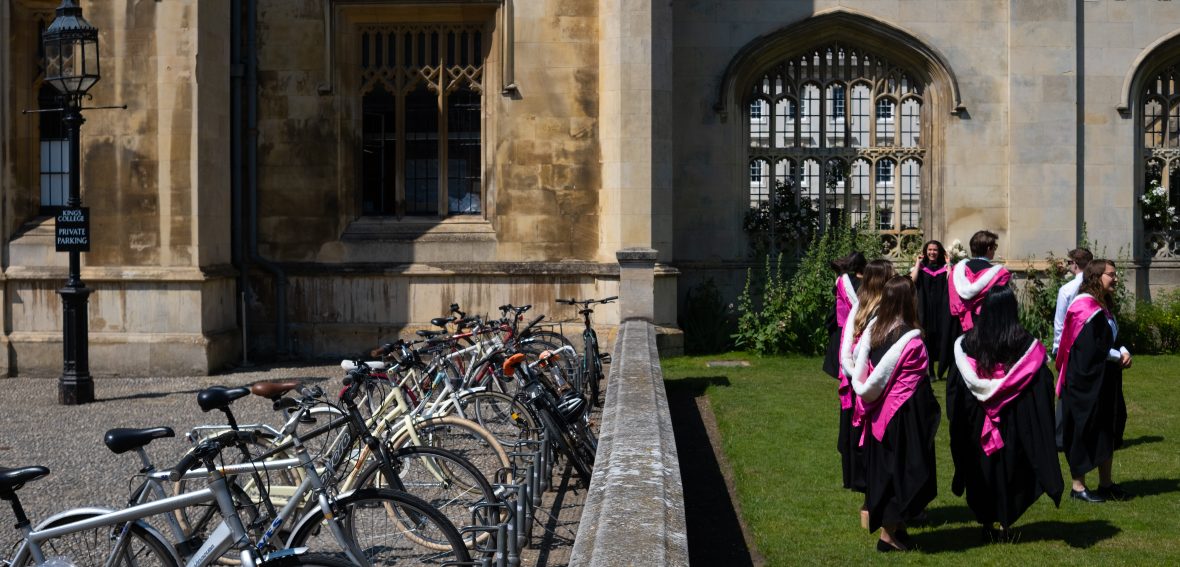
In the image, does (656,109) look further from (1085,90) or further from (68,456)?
(68,456)

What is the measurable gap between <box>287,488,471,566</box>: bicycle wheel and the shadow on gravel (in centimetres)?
124

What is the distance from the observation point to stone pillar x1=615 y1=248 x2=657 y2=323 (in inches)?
527

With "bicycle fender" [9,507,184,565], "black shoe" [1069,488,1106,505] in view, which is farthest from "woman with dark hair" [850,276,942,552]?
"bicycle fender" [9,507,184,565]

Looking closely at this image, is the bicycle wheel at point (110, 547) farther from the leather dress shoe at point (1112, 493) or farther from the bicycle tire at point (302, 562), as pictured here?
the leather dress shoe at point (1112, 493)

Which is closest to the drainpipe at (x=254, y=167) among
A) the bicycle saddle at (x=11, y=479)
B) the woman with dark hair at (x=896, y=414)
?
the woman with dark hair at (x=896, y=414)

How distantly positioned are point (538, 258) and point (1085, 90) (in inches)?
284

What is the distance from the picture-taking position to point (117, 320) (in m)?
14.0

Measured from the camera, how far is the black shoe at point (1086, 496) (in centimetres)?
776

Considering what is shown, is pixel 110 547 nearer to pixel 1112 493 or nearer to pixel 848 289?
pixel 1112 493

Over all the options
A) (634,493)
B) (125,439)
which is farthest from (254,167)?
(634,493)

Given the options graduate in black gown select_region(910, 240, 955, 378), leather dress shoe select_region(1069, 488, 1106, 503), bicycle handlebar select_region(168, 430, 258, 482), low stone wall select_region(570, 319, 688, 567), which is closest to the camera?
low stone wall select_region(570, 319, 688, 567)

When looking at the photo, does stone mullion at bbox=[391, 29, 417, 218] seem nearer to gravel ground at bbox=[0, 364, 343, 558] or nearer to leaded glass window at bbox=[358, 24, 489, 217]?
leaded glass window at bbox=[358, 24, 489, 217]

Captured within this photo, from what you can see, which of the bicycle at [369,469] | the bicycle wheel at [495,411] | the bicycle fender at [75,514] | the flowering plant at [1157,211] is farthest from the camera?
the flowering plant at [1157,211]

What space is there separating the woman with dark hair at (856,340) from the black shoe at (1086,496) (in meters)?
1.57
